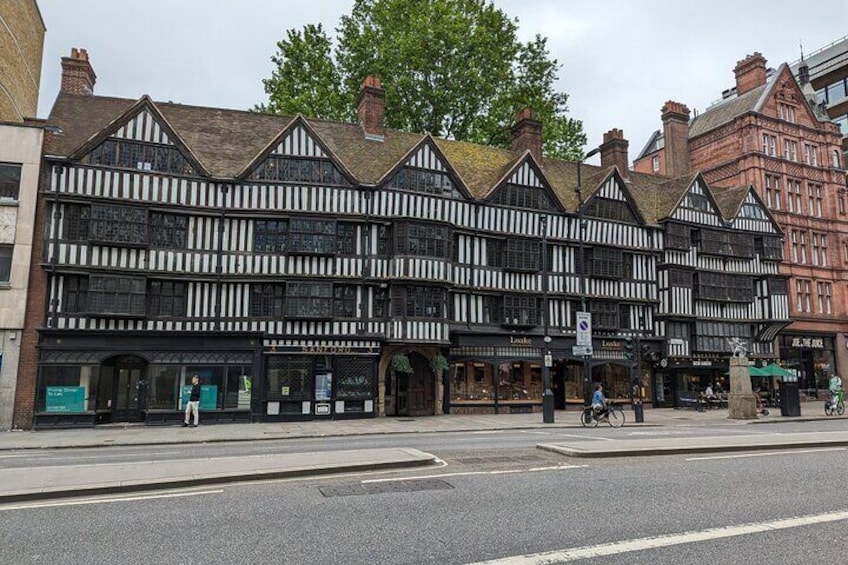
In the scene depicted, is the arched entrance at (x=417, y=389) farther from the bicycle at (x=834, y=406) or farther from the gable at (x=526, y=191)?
the bicycle at (x=834, y=406)

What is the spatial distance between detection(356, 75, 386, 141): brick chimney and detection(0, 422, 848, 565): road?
2338cm

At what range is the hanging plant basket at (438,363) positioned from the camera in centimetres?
2658

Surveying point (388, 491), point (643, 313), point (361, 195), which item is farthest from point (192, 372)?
point (643, 313)


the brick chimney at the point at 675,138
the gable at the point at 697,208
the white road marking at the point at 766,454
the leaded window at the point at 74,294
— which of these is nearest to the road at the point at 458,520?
the white road marking at the point at 766,454

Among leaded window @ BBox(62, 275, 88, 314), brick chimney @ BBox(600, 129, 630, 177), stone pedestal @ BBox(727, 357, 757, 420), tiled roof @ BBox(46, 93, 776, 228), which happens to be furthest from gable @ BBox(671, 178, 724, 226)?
leaded window @ BBox(62, 275, 88, 314)

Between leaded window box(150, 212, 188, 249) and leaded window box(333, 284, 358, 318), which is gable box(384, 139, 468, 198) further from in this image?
leaded window box(150, 212, 188, 249)

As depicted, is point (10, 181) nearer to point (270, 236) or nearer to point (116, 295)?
point (116, 295)

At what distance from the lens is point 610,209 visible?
32031 millimetres

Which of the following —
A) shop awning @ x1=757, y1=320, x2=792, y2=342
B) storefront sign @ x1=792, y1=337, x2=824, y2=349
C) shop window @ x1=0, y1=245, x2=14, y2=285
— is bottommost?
storefront sign @ x1=792, y1=337, x2=824, y2=349

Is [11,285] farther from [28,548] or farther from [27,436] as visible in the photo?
[28,548]

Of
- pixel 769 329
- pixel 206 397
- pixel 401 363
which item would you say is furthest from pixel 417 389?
pixel 769 329

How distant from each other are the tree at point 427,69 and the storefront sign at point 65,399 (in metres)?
20.1

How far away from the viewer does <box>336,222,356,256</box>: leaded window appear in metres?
26.3

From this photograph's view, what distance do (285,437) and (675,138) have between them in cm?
3480
